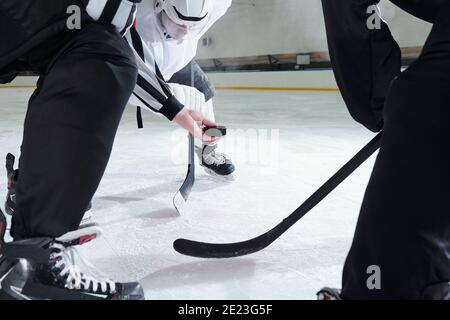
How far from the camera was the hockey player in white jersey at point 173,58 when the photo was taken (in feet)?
3.72

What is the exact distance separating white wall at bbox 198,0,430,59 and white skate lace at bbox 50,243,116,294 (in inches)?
265

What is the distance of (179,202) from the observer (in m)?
1.31

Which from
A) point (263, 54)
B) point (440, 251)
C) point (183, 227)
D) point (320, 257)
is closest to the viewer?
point (440, 251)

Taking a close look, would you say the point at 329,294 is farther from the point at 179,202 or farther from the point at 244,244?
the point at 179,202

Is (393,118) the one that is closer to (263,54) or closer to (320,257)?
(320,257)

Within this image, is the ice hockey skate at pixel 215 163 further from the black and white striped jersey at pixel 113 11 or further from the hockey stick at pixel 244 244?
the black and white striped jersey at pixel 113 11

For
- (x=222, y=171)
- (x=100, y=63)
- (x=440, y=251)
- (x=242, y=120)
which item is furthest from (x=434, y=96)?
(x=242, y=120)

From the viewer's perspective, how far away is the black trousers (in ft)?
1.44

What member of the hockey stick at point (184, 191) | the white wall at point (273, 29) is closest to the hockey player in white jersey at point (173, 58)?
the hockey stick at point (184, 191)

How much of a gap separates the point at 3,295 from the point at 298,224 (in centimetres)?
71

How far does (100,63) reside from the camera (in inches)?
24.4

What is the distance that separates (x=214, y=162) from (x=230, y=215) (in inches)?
21.1

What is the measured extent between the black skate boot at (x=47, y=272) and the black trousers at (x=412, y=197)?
375 millimetres

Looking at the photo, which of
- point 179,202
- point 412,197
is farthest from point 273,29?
point 412,197
